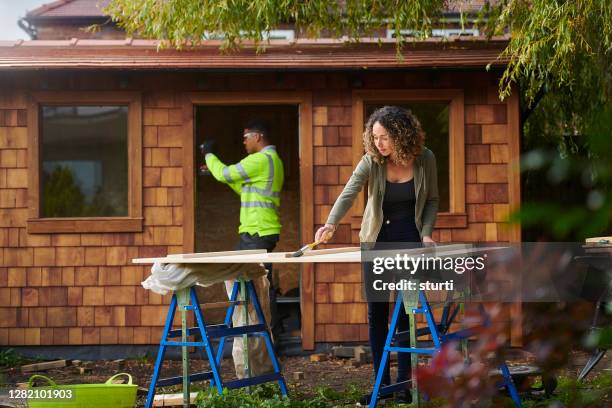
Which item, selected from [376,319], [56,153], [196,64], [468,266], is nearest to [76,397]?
[376,319]

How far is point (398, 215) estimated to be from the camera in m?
5.57

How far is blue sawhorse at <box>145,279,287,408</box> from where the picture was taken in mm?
5367

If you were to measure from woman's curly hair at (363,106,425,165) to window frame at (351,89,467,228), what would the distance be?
3048mm

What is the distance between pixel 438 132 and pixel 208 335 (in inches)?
166

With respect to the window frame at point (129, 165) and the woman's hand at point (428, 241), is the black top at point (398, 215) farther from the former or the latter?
the window frame at point (129, 165)

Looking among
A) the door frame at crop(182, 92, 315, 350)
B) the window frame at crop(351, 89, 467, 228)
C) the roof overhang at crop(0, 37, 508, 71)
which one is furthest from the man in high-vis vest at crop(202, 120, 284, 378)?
the window frame at crop(351, 89, 467, 228)

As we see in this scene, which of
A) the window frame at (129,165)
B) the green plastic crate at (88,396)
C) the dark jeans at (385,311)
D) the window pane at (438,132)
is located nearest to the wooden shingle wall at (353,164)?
the window pane at (438,132)

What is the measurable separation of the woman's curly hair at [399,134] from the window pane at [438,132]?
3.23 m

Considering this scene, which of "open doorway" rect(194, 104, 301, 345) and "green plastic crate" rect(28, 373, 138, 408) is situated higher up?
"open doorway" rect(194, 104, 301, 345)

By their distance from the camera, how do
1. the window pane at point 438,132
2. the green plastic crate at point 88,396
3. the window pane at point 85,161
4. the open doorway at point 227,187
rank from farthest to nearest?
the open doorway at point 227,187 → the window pane at point 85,161 → the window pane at point 438,132 → the green plastic crate at point 88,396

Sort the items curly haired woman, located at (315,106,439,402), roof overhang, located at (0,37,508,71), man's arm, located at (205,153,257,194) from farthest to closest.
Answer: roof overhang, located at (0,37,508,71)
man's arm, located at (205,153,257,194)
curly haired woman, located at (315,106,439,402)

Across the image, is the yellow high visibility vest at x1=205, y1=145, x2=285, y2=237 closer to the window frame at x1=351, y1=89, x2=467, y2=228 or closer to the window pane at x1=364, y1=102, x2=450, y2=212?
the window frame at x1=351, y1=89, x2=467, y2=228

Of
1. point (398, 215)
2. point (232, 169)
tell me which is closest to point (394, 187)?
point (398, 215)

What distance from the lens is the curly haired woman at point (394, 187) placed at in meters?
5.47
